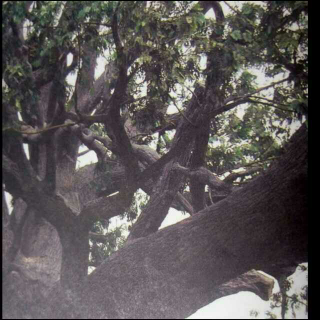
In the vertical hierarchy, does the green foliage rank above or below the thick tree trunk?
above

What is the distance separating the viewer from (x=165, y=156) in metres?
4.79

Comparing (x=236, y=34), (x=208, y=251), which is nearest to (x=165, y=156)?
(x=208, y=251)

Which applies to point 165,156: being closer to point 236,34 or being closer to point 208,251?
point 208,251

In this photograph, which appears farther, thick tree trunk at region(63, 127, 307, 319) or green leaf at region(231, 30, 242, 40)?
green leaf at region(231, 30, 242, 40)

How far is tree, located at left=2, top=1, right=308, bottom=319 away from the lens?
150 inches

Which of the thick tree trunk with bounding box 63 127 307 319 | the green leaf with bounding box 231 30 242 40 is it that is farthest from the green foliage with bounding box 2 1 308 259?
the thick tree trunk with bounding box 63 127 307 319

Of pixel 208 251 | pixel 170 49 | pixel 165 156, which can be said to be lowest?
pixel 208 251

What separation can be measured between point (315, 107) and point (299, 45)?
0.71m

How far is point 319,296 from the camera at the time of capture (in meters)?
4.21

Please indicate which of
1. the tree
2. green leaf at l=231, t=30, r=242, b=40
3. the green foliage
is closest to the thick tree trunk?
the tree

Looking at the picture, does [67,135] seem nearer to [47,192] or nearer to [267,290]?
[47,192]

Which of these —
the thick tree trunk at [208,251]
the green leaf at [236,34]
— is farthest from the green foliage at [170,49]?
the thick tree trunk at [208,251]

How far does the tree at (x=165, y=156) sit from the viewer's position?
3820mm

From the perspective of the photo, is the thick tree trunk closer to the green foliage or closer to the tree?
the tree
